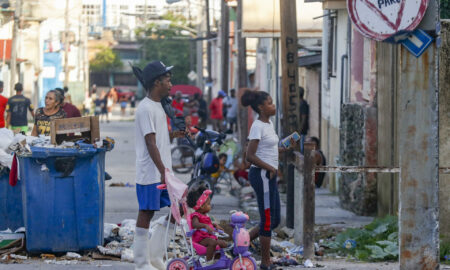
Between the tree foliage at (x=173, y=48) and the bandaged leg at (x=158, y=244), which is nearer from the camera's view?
the bandaged leg at (x=158, y=244)

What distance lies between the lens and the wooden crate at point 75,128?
854 centimetres

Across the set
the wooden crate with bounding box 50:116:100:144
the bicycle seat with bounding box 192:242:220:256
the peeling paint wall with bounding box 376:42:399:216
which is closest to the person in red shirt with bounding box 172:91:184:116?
the peeling paint wall with bounding box 376:42:399:216

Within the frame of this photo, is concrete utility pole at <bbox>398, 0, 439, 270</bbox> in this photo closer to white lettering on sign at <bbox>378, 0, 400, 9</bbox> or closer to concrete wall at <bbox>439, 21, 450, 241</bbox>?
white lettering on sign at <bbox>378, 0, 400, 9</bbox>

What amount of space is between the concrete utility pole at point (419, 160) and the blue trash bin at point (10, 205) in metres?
3.93

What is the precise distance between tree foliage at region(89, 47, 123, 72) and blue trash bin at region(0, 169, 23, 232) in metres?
82.3

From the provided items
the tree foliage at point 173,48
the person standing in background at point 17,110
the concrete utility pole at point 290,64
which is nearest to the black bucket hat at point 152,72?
the concrete utility pole at point 290,64

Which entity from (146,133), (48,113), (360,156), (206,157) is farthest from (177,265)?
(206,157)

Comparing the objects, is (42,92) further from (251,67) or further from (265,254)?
(265,254)

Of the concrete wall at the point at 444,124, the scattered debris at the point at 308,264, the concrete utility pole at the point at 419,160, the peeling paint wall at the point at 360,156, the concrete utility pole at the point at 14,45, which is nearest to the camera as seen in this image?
the concrete utility pole at the point at 419,160

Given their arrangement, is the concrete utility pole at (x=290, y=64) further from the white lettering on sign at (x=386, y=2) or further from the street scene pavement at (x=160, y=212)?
the white lettering on sign at (x=386, y=2)

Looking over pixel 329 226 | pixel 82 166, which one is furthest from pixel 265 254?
pixel 329 226

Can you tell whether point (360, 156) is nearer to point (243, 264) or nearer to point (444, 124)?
point (444, 124)

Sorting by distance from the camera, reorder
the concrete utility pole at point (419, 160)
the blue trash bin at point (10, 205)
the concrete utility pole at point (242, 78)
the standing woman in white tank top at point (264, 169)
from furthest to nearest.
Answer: the concrete utility pole at point (242, 78) → the blue trash bin at point (10, 205) → the standing woman in white tank top at point (264, 169) → the concrete utility pole at point (419, 160)

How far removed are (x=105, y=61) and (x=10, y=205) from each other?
82933 millimetres
